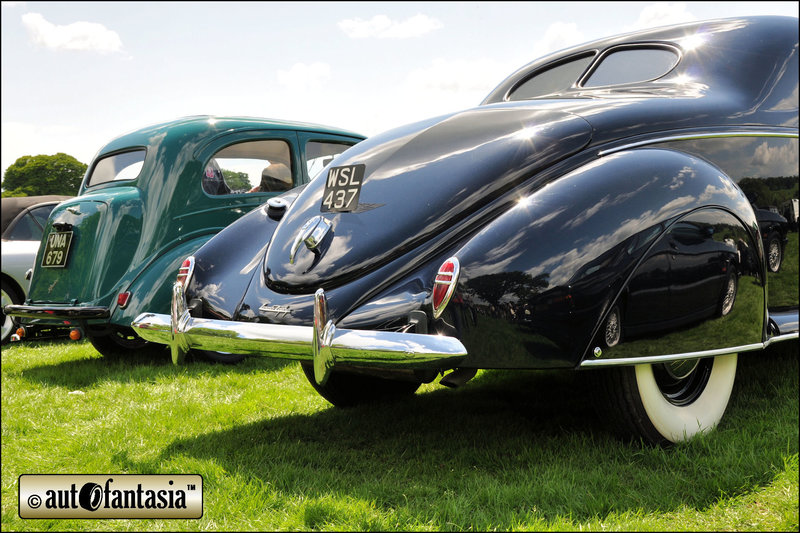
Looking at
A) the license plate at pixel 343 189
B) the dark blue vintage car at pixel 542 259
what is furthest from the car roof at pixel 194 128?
the license plate at pixel 343 189

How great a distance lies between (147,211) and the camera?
5133 mm

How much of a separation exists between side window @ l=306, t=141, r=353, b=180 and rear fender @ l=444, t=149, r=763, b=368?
3.67 m

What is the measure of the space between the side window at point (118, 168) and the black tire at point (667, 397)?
164 inches

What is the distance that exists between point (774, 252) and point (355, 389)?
81.8 inches

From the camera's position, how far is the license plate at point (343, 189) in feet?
9.37

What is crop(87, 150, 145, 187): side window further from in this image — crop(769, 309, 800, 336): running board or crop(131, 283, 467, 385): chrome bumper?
crop(769, 309, 800, 336): running board

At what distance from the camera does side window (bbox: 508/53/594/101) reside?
404cm

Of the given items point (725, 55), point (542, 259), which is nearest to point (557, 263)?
point (542, 259)

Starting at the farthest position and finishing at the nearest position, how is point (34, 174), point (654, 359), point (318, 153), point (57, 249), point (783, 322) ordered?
1. point (34, 174)
2. point (318, 153)
3. point (57, 249)
4. point (783, 322)
5. point (654, 359)

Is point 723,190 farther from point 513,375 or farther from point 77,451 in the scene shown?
point 77,451

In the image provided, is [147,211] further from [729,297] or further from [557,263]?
[729,297]

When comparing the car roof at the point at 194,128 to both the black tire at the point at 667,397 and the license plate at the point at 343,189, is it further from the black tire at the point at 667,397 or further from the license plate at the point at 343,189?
the black tire at the point at 667,397

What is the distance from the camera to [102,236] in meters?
5.04

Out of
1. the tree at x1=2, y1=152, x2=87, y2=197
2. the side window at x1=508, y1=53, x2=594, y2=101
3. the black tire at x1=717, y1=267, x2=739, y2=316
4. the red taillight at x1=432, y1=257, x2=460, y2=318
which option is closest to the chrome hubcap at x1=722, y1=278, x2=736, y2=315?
the black tire at x1=717, y1=267, x2=739, y2=316
